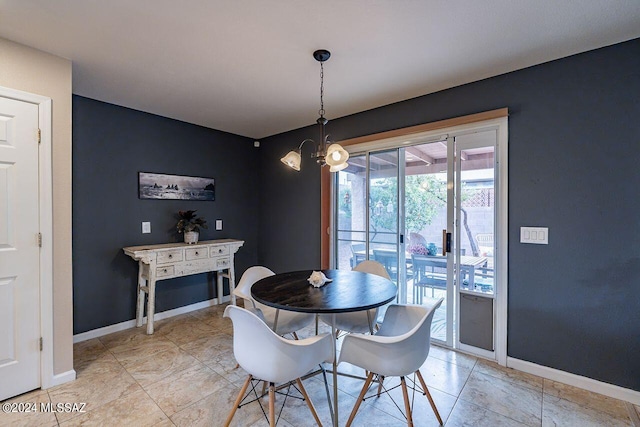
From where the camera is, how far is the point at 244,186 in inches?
174

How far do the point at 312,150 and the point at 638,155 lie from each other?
3.05m

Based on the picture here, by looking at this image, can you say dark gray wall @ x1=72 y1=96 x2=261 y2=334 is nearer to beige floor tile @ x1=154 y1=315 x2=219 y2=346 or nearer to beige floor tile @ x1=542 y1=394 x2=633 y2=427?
beige floor tile @ x1=154 y1=315 x2=219 y2=346

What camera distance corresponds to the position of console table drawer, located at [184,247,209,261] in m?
3.29

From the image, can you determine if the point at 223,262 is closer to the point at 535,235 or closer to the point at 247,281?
the point at 247,281

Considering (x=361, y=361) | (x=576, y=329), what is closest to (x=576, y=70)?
(x=576, y=329)

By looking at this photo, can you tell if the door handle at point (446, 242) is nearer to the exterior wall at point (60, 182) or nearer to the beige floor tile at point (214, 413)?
the beige floor tile at point (214, 413)

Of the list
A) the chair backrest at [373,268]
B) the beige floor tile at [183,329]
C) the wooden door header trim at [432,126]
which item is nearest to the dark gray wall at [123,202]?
the beige floor tile at [183,329]

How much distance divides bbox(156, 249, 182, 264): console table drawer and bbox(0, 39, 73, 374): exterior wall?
0.87m

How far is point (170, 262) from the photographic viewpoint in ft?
10.3

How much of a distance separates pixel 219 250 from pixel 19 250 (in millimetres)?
1797

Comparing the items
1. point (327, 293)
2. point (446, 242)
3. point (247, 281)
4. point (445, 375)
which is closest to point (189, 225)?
point (247, 281)

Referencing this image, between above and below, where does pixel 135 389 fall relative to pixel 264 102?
below

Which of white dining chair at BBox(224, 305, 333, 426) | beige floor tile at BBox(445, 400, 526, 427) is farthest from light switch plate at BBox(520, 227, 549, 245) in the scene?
white dining chair at BBox(224, 305, 333, 426)

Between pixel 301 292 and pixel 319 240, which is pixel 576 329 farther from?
pixel 319 240
